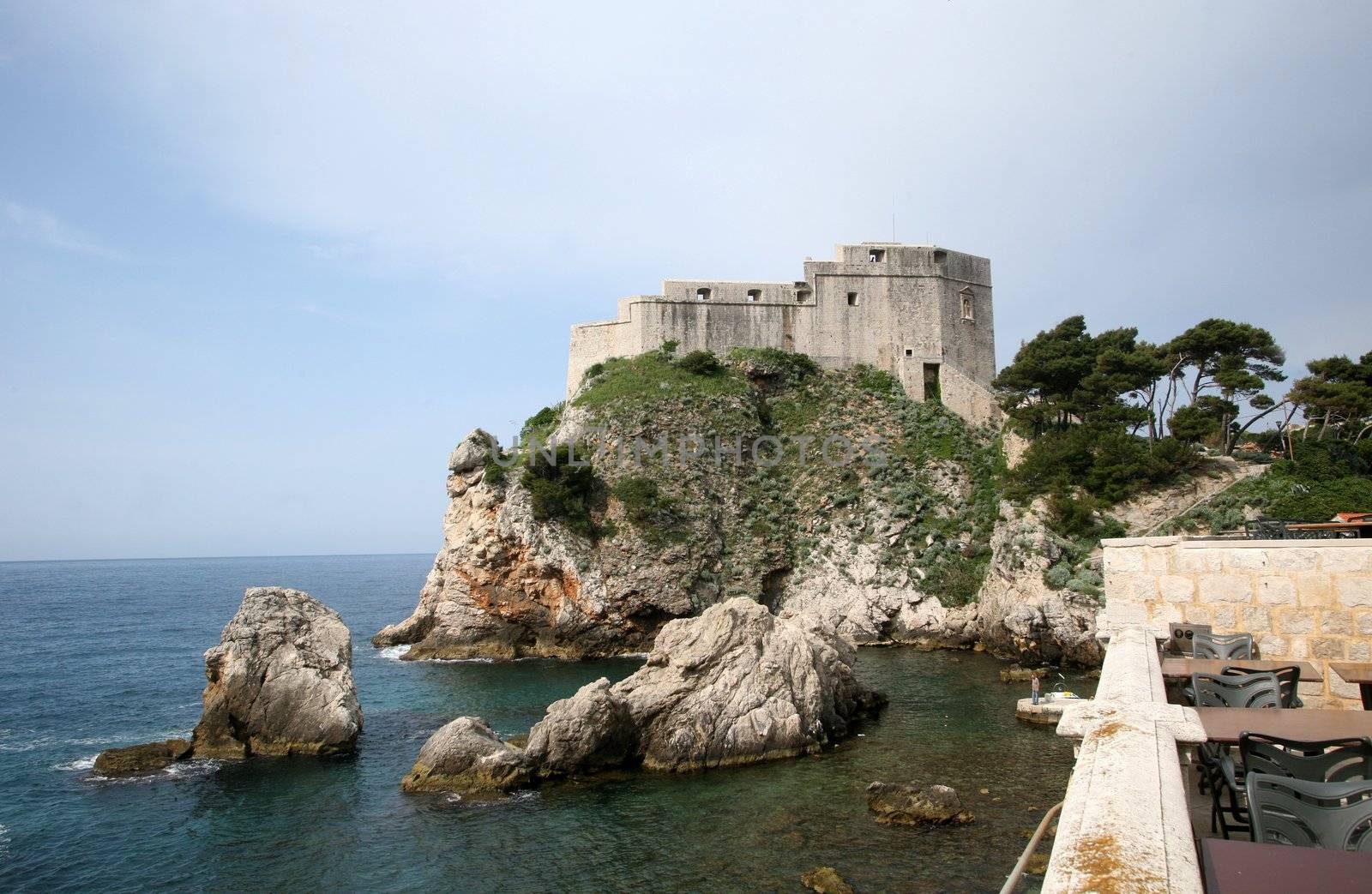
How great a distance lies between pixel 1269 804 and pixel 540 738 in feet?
52.6

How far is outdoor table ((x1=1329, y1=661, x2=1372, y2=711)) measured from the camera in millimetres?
5445

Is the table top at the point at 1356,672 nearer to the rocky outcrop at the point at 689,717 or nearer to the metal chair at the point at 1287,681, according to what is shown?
the metal chair at the point at 1287,681

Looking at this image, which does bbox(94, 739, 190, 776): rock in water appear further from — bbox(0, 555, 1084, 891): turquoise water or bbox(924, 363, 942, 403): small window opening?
bbox(924, 363, 942, 403): small window opening

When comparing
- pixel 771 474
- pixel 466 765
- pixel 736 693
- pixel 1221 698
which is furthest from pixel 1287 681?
pixel 771 474

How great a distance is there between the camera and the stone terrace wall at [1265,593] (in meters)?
7.58

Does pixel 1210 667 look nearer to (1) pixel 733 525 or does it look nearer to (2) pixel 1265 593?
(2) pixel 1265 593

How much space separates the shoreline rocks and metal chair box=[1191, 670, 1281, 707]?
63.8 feet

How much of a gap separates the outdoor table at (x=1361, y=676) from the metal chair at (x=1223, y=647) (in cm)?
102

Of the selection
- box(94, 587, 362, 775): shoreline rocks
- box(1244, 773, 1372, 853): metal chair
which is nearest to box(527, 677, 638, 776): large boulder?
box(94, 587, 362, 775): shoreline rocks

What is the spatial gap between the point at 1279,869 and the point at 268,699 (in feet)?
73.1

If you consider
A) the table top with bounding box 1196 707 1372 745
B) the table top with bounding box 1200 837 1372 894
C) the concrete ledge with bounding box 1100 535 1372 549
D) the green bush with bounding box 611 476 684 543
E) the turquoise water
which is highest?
the green bush with bounding box 611 476 684 543

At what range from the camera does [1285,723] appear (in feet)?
14.8

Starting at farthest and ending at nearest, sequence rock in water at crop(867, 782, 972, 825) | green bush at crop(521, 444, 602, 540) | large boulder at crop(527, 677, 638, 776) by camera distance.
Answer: green bush at crop(521, 444, 602, 540) → large boulder at crop(527, 677, 638, 776) → rock in water at crop(867, 782, 972, 825)

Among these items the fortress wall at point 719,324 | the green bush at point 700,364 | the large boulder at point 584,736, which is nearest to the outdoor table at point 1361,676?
the large boulder at point 584,736
